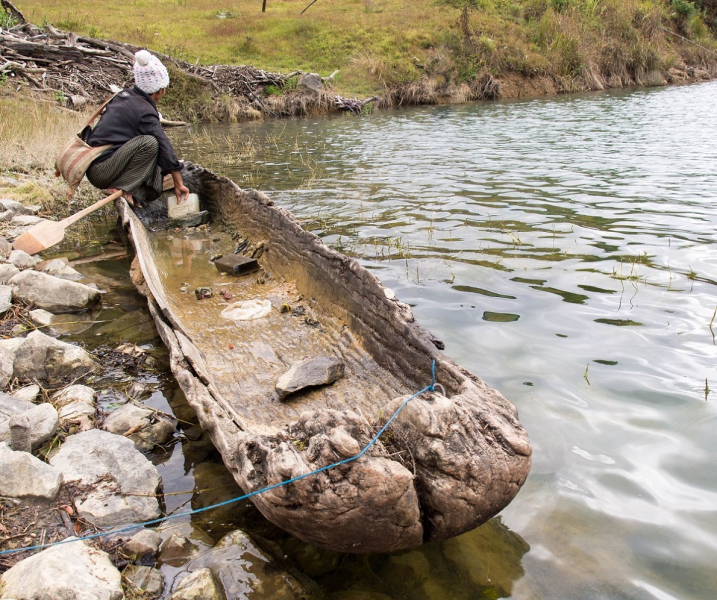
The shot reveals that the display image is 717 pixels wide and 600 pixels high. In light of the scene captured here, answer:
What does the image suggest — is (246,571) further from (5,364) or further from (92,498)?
(5,364)

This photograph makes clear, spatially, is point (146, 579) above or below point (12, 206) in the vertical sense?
below

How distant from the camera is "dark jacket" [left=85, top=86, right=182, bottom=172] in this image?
617 cm

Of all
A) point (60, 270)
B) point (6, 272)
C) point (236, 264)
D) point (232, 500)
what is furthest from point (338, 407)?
point (60, 270)

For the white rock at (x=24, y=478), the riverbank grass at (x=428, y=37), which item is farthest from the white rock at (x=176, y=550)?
the riverbank grass at (x=428, y=37)

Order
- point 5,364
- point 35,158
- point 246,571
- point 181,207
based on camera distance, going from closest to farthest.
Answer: point 246,571, point 5,364, point 181,207, point 35,158

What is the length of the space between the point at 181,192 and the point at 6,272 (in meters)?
2.48

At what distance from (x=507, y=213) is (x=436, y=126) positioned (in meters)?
9.85

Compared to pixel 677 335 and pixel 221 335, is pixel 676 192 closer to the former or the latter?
pixel 677 335

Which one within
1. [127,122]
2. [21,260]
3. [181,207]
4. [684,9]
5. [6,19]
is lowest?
[21,260]

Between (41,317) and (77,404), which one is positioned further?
(41,317)

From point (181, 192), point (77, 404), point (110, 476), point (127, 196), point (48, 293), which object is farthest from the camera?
point (181, 192)

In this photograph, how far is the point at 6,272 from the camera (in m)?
4.87

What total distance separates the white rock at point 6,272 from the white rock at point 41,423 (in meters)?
2.44

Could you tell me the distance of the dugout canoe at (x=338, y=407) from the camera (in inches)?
77.3
